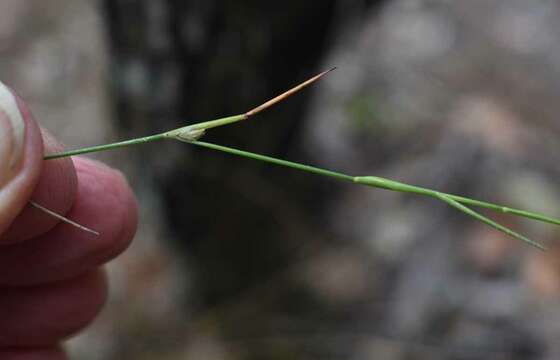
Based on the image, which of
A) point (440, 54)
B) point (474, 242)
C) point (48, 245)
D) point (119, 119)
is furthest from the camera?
point (440, 54)

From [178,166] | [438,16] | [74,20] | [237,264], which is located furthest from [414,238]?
[74,20]

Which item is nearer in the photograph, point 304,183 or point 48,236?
point 48,236

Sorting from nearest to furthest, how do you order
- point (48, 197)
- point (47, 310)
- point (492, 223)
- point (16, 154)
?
point (492, 223) → point (16, 154) → point (48, 197) → point (47, 310)

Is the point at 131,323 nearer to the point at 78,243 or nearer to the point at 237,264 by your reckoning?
the point at 237,264

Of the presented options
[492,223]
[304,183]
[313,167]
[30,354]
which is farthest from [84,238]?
[304,183]

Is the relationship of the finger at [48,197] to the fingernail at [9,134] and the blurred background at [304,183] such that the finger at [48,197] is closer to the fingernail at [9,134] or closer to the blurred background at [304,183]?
the fingernail at [9,134]

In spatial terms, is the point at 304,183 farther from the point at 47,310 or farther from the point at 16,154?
the point at 16,154

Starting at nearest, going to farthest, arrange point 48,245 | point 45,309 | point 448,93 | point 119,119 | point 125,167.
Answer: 1. point 48,245
2. point 45,309
3. point 119,119
4. point 125,167
5. point 448,93
